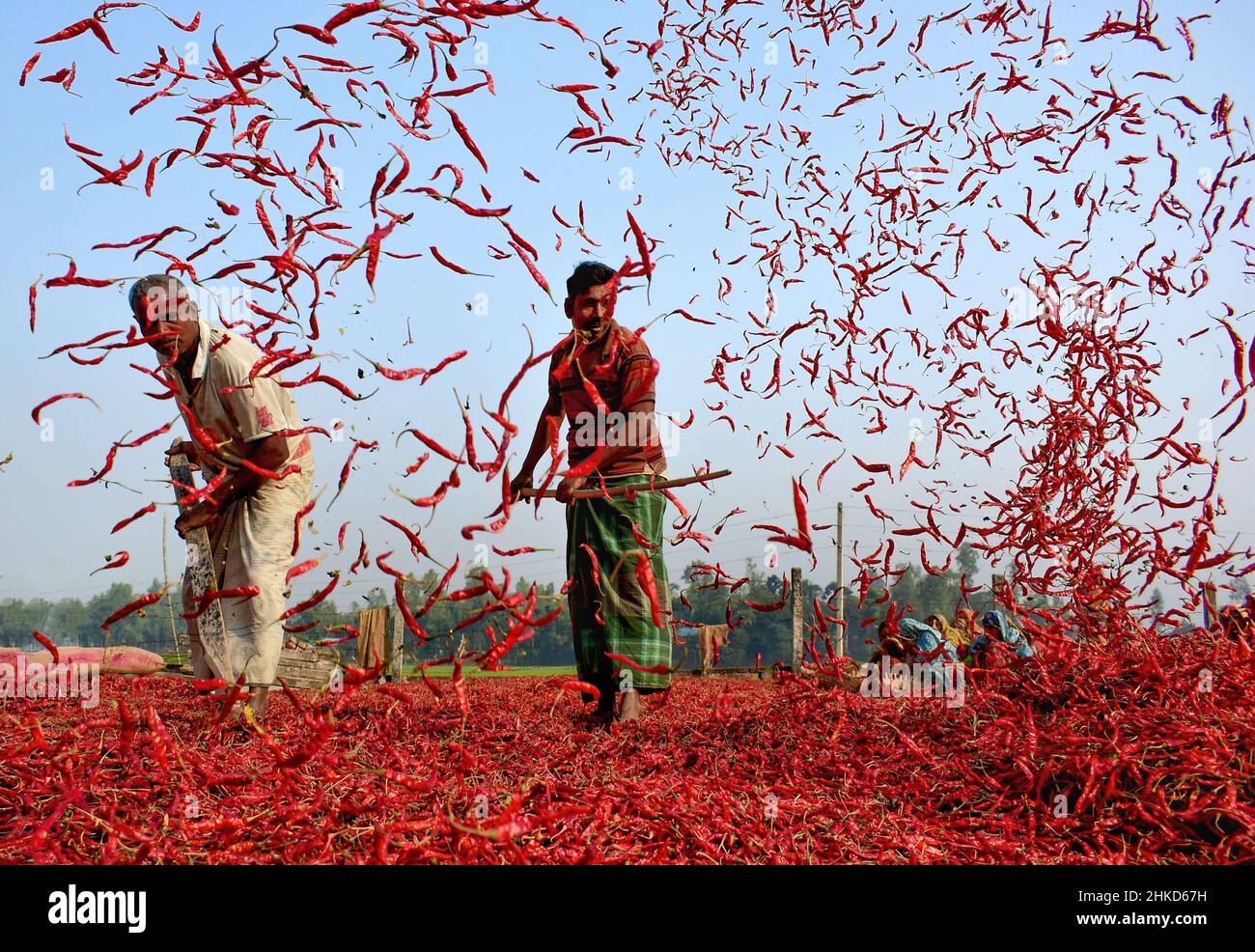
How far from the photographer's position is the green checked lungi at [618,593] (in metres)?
4.80

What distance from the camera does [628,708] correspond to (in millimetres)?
4789

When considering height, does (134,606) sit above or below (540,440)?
below

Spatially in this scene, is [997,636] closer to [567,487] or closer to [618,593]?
[618,593]

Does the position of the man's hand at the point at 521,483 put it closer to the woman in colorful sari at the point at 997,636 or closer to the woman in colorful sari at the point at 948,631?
the woman in colorful sari at the point at 997,636

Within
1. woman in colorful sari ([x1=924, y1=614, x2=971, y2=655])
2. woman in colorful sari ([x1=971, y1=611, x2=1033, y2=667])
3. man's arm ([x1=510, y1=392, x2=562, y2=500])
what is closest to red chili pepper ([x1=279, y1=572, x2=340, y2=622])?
man's arm ([x1=510, y1=392, x2=562, y2=500])

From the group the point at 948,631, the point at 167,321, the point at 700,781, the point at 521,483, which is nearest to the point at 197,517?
the point at 167,321

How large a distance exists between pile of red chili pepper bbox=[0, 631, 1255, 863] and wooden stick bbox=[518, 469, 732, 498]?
101 cm

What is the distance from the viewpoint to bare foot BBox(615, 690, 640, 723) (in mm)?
4758

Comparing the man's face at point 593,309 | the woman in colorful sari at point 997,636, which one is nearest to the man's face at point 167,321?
the man's face at point 593,309

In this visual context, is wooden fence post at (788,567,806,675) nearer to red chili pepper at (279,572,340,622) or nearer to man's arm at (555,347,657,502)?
man's arm at (555,347,657,502)

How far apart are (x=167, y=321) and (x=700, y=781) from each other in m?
3.15

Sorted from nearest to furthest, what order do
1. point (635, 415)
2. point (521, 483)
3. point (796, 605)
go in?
point (521, 483) < point (635, 415) < point (796, 605)

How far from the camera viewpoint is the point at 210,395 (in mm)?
4352
